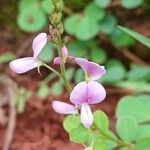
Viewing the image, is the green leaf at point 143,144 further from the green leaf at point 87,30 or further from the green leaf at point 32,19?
the green leaf at point 32,19

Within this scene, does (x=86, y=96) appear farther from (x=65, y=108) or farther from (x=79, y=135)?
(x=79, y=135)

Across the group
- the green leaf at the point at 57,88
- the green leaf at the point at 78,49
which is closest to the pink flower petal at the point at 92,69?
the green leaf at the point at 57,88

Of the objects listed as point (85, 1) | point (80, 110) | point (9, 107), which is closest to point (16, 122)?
point (9, 107)

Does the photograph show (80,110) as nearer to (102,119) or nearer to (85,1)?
(102,119)

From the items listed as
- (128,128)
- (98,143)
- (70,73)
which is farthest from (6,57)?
(98,143)

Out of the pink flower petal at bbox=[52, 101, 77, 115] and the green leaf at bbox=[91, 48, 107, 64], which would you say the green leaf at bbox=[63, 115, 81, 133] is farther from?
the green leaf at bbox=[91, 48, 107, 64]

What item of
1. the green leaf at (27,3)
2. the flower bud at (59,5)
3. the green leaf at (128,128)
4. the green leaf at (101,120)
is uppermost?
the flower bud at (59,5)
